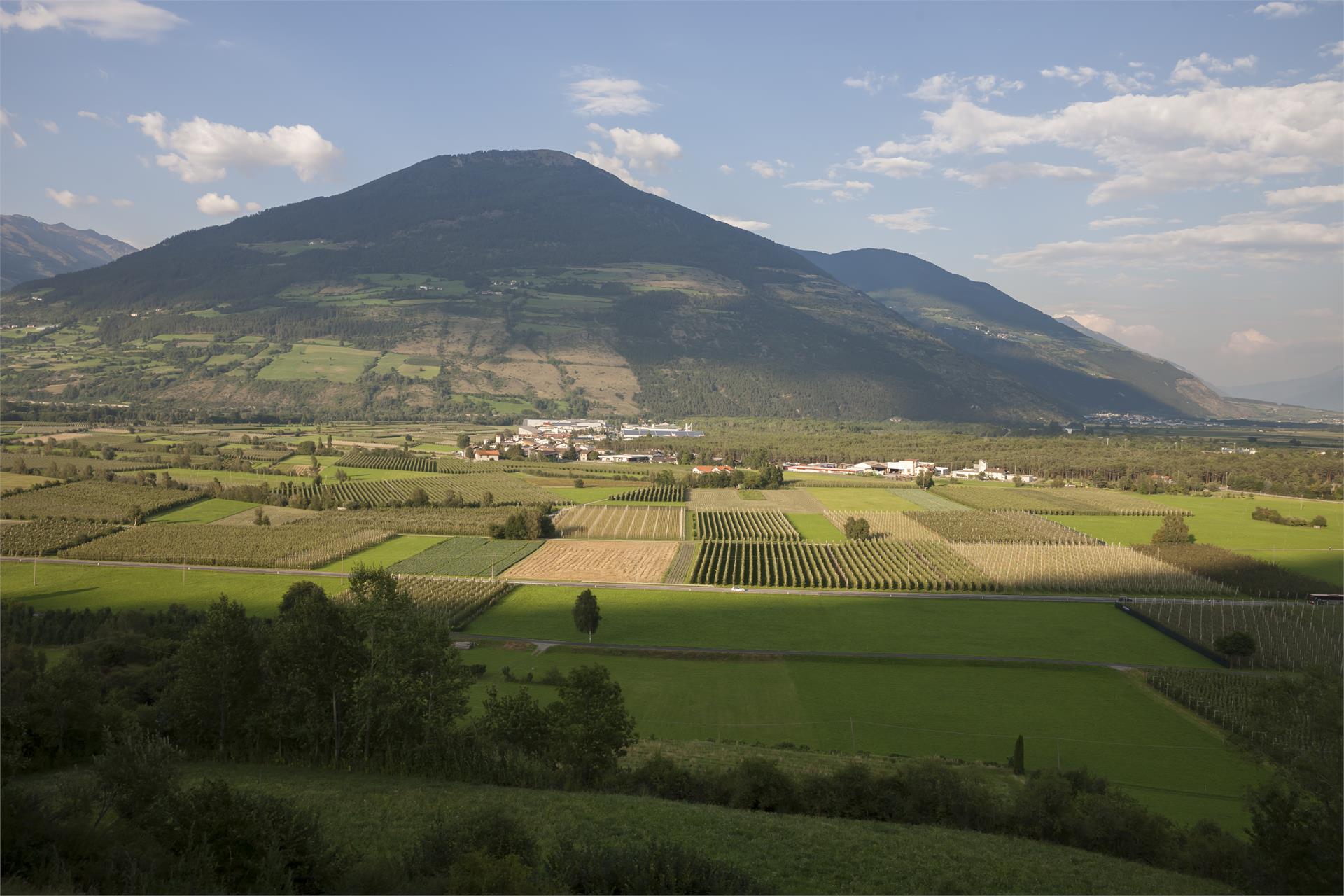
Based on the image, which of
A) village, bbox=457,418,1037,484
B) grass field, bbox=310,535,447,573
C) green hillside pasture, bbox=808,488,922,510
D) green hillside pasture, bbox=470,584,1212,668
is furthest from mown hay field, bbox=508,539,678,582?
village, bbox=457,418,1037,484

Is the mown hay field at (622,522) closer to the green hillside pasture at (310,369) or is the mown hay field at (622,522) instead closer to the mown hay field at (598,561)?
the mown hay field at (598,561)

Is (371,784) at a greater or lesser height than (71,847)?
lesser

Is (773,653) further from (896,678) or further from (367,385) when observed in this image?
(367,385)

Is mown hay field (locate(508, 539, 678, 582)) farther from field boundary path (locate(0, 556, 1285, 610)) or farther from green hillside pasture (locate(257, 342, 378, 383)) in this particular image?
green hillside pasture (locate(257, 342, 378, 383))

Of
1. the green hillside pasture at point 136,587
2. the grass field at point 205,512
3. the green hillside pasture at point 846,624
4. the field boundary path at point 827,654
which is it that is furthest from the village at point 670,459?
the field boundary path at point 827,654

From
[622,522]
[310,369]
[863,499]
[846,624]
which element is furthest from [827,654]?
[310,369]

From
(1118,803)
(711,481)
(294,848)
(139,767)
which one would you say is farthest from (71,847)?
(711,481)
